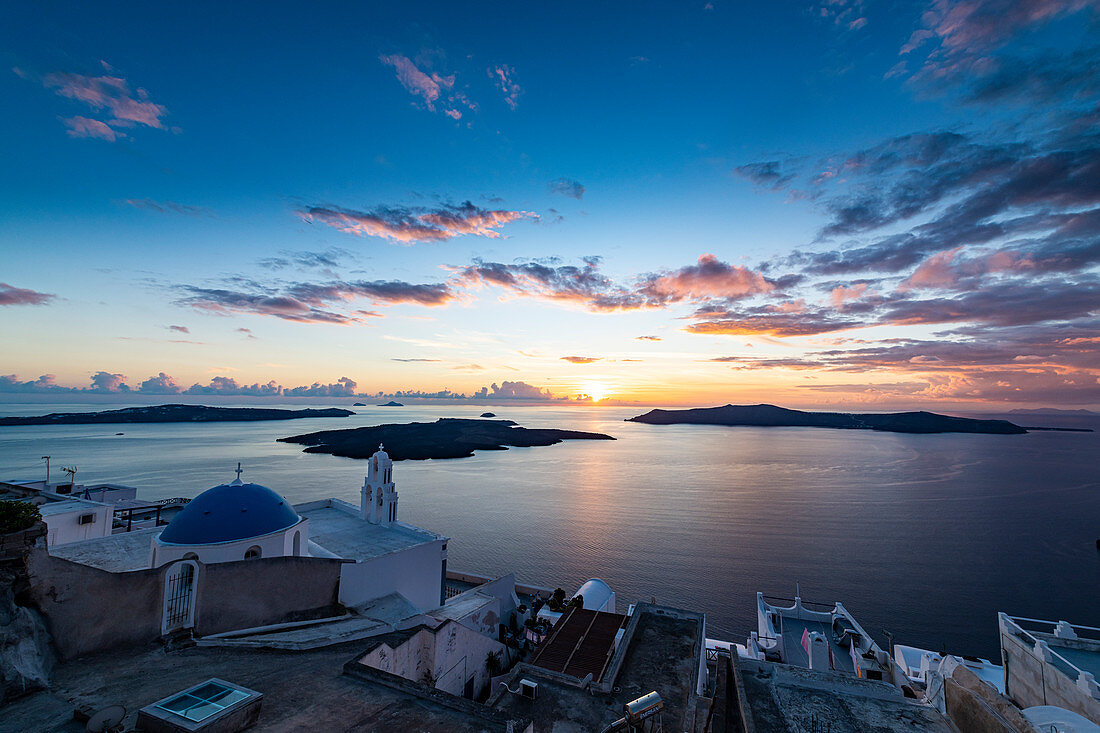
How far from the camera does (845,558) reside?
3822cm

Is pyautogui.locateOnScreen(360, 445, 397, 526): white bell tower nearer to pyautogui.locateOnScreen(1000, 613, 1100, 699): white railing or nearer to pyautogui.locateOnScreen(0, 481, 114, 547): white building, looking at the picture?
pyautogui.locateOnScreen(0, 481, 114, 547): white building

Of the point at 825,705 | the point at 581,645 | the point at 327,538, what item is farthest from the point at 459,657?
the point at 825,705

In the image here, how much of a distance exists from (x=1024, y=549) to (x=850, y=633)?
31674mm

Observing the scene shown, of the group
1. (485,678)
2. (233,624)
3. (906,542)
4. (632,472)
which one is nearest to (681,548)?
(906,542)

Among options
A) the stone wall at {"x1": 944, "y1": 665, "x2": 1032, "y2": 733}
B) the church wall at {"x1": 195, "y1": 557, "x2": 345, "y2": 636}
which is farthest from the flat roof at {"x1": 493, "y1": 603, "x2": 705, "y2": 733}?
the church wall at {"x1": 195, "y1": 557, "x2": 345, "y2": 636}

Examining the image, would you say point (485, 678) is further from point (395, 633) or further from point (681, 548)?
point (681, 548)

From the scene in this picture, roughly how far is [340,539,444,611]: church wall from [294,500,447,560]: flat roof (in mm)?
376

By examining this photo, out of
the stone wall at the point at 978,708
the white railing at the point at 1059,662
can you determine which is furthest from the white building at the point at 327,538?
the white railing at the point at 1059,662

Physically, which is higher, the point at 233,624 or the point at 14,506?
the point at 14,506

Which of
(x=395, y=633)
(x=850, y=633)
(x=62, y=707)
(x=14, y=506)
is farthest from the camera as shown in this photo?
(x=850, y=633)

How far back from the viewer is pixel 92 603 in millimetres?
9594

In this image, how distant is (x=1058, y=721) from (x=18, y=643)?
17.1m

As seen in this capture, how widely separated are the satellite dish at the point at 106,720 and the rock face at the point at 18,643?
2479 mm

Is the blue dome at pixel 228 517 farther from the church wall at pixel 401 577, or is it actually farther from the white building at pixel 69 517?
the white building at pixel 69 517
